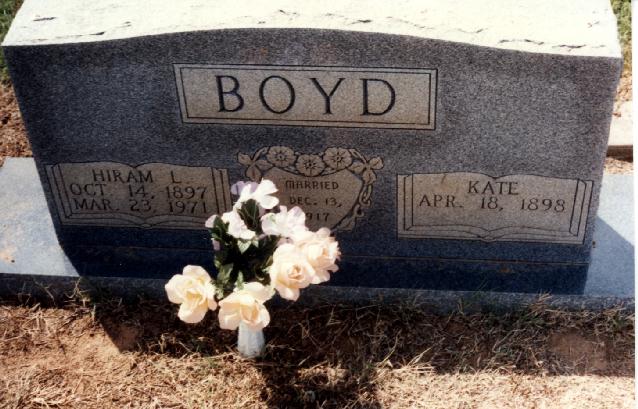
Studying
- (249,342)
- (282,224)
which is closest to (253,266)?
(282,224)

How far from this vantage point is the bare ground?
315cm

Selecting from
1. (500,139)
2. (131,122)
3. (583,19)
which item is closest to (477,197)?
(500,139)

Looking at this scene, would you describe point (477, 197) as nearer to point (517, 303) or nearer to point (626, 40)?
point (517, 303)

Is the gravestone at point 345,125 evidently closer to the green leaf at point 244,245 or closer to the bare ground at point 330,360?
the bare ground at point 330,360

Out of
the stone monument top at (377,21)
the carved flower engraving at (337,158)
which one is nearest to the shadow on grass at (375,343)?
the carved flower engraving at (337,158)

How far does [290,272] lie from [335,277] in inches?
33.9

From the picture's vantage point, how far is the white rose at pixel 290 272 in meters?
2.76

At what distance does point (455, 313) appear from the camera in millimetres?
3473

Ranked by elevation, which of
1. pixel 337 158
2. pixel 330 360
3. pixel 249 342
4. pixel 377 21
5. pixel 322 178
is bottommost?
pixel 330 360

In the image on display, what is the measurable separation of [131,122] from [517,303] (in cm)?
176

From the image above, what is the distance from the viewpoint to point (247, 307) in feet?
9.06

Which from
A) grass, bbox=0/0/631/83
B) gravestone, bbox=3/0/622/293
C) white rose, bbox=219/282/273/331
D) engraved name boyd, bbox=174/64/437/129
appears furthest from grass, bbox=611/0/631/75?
white rose, bbox=219/282/273/331

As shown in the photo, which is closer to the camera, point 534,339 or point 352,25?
point 352,25

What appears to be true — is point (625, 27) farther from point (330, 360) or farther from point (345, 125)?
point (330, 360)
